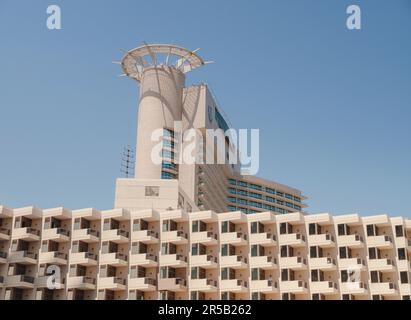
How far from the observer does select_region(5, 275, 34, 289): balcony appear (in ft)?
238

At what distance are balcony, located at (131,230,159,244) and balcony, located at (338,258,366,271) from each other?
2365 cm

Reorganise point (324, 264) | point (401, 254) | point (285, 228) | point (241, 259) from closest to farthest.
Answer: point (401, 254), point (324, 264), point (241, 259), point (285, 228)

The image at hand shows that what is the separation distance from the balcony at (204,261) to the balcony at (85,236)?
13.0 metres

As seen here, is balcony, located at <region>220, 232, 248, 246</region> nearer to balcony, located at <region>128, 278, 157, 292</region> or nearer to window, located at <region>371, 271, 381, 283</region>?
balcony, located at <region>128, 278, 157, 292</region>

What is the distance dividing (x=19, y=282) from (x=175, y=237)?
20263mm

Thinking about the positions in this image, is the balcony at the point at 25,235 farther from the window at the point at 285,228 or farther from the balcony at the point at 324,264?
the balcony at the point at 324,264

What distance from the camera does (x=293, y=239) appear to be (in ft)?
240

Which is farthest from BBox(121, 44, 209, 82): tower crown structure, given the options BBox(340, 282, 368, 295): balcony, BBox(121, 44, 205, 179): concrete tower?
BBox(340, 282, 368, 295): balcony

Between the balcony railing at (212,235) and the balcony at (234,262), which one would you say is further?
the balcony railing at (212,235)

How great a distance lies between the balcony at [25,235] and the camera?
75.3 metres

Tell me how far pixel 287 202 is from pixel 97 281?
298 ft

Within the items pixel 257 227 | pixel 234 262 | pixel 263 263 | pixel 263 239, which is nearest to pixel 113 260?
pixel 234 262

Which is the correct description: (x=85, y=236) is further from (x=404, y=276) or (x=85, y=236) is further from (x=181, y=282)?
(x=404, y=276)

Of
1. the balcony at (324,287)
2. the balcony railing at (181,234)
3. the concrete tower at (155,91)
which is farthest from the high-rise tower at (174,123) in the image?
the balcony at (324,287)
